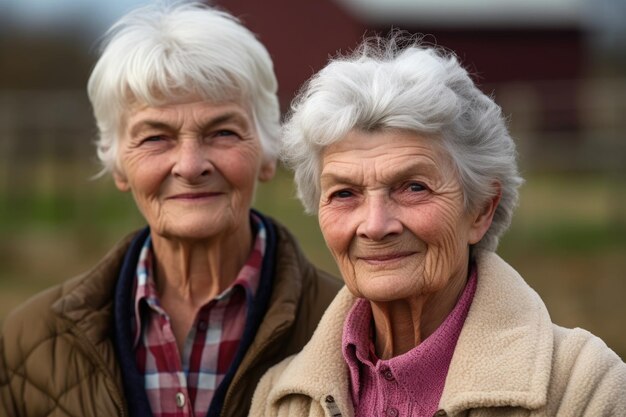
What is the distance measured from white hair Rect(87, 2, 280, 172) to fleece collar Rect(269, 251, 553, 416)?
2.95 ft

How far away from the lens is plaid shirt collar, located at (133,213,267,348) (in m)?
3.72

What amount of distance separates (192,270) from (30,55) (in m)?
27.6

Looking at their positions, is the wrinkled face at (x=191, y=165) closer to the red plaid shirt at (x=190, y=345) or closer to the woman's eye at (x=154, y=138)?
the woman's eye at (x=154, y=138)

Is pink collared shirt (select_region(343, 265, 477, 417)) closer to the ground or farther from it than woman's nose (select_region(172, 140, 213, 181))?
closer to the ground

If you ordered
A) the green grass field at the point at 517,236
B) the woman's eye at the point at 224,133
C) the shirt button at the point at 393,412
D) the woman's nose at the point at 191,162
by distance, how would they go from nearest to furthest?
1. the shirt button at the point at 393,412
2. the woman's nose at the point at 191,162
3. the woman's eye at the point at 224,133
4. the green grass field at the point at 517,236

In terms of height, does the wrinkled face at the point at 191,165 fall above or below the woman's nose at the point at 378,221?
above

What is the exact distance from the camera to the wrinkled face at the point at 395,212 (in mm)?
2881

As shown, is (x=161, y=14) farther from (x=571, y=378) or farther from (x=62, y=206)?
(x=62, y=206)

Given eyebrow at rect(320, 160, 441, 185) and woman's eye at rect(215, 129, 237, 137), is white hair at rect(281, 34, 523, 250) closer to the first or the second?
eyebrow at rect(320, 160, 441, 185)

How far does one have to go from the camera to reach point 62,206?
15.4 m

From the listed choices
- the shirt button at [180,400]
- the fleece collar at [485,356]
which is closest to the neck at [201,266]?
the shirt button at [180,400]

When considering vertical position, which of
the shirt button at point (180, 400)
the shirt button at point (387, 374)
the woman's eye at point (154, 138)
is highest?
the woman's eye at point (154, 138)

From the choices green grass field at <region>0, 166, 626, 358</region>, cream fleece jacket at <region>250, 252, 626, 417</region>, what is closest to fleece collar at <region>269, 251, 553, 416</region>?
cream fleece jacket at <region>250, 252, 626, 417</region>

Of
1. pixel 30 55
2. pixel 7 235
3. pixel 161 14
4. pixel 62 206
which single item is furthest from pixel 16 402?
pixel 30 55
